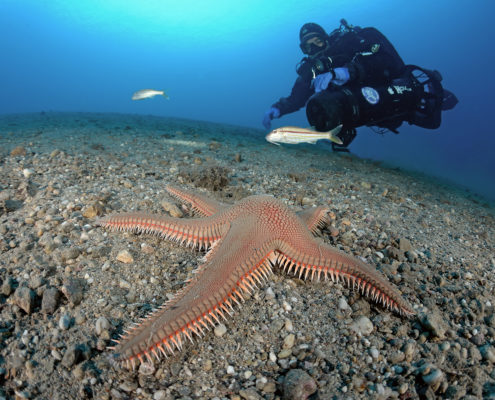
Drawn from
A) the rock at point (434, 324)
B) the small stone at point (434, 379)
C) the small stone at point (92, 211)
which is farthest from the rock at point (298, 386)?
the small stone at point (92, 211)

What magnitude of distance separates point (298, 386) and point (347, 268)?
38.9 inches

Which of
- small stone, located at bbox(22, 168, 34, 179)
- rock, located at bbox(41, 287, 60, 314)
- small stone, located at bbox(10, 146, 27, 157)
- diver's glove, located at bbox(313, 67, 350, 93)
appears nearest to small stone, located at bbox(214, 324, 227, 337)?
rock, located at bbox(41, 287, 60, 314)

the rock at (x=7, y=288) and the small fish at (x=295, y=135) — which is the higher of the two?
the small fish at (x=295, y=135)

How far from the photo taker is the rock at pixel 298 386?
5.65 ft

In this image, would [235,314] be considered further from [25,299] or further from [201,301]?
[25,299]

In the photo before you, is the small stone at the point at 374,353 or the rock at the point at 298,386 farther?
the small stone at the point at 374,353

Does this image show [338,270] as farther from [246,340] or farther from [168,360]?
[168,360]

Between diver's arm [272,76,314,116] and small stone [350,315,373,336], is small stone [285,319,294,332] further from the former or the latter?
diver's arm [272,76,314,116]

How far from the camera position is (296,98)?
450 inches

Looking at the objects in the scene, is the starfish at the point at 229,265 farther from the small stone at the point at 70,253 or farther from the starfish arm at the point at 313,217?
the small stone at the point at 70,253

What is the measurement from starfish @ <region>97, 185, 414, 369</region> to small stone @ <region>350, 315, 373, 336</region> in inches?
8.2

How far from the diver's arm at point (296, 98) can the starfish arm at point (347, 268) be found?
10132mm

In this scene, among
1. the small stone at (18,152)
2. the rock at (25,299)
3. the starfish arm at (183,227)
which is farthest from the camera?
the small stone at (18,152)

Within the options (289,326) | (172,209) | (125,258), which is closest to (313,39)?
(172,209)
